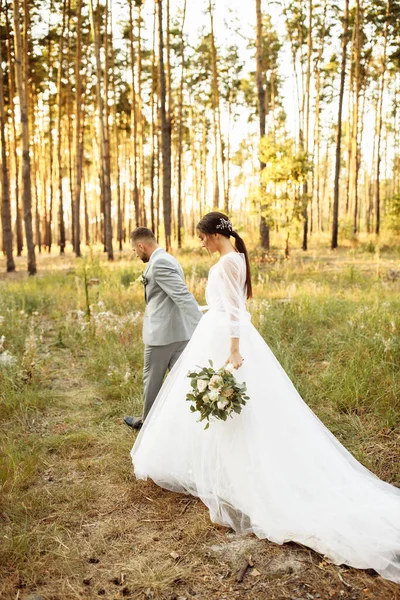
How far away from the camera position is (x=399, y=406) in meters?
5.20

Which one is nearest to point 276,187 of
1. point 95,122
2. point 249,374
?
point 249,374

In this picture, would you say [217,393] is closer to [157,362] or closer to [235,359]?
[235,359]

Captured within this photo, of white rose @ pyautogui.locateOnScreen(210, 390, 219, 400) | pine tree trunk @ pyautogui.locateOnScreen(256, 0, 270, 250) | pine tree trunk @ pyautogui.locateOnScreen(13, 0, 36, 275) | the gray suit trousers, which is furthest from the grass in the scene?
pine tree trunk @ pyautogui.locateOnScreen(256, 0, 270, 250)

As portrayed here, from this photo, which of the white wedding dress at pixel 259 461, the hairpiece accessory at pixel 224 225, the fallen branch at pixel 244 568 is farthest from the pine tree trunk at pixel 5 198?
the fallen branch at pixel 244 568

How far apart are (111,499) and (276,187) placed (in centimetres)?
1464

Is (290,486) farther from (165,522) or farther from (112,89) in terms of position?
(112,89)

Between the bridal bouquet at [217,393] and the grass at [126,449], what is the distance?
82cm

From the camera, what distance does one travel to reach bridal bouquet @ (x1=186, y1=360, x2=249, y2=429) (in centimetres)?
355

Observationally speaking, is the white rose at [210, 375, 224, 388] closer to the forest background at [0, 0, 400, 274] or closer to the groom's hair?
the groom's hair

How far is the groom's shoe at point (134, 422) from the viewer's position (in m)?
5.27

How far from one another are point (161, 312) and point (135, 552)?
2.17m

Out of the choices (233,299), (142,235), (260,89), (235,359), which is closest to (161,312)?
(142,235)

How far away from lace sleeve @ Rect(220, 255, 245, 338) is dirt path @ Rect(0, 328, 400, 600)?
148 centimetres

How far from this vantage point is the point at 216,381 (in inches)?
143
